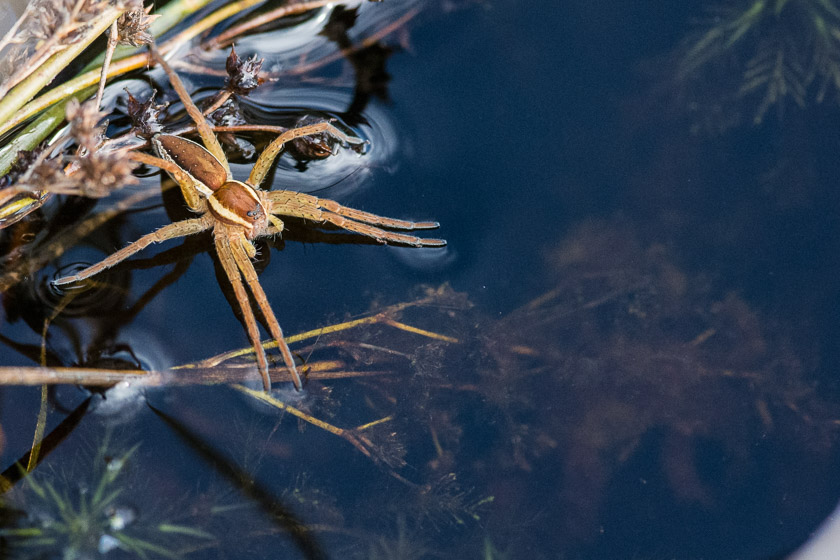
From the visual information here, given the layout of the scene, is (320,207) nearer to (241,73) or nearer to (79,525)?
(241,73)

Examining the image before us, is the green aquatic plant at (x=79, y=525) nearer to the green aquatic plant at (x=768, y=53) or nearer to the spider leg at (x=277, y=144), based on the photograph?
the spider leg at (x=277, y=144)

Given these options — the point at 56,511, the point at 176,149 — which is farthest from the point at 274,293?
the point at 56,511

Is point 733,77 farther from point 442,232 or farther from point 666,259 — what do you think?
point 442,232

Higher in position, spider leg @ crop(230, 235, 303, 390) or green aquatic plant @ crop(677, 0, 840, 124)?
green aquatic plant @ crop(677, 0, 840, 124)

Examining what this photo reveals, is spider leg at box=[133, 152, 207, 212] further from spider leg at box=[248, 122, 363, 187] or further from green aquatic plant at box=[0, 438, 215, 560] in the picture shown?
green aquatic plant at box=[0, 438, 215, 560]

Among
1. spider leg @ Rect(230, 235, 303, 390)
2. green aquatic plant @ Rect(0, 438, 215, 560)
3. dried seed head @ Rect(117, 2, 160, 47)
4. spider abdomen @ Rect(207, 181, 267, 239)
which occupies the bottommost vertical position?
green aquatic plant @ Rect(0, 438, 215, 560)

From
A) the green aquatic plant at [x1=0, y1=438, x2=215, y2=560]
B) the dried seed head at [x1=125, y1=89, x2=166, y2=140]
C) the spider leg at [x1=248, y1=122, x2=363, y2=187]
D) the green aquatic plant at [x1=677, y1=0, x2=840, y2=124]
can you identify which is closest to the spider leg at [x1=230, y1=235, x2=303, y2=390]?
the spider leg at [x1=248, y1=122, x2=363, y2=187]
